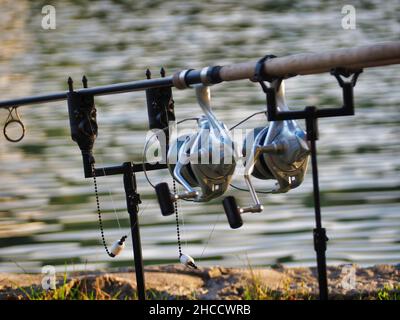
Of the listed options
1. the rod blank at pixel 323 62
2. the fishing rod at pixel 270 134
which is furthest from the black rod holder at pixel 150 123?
the rod blank at pixel 323 62

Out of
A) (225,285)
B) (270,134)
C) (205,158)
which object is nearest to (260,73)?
(270,134)

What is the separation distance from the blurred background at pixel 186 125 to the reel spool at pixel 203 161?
0.96 m

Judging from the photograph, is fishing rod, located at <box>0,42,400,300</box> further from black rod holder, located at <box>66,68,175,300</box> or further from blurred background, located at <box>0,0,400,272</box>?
blurred background, located at <box>0,0,400,272</box>

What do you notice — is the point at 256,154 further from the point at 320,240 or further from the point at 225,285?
the point at 225,285

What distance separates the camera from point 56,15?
33.3 ft

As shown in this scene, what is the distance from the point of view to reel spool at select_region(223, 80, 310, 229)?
2.62m

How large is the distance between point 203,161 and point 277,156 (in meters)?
0.22

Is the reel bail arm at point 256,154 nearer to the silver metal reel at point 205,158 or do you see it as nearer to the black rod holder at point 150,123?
the silver metal reel at point 205,158

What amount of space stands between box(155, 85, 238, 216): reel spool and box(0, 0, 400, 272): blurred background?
955mm

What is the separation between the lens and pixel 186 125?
2963mm

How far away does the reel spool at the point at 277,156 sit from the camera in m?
2.62

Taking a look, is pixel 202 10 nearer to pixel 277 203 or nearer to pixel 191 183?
pixel 277 203

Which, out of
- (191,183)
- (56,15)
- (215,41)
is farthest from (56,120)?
(191,183)
